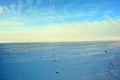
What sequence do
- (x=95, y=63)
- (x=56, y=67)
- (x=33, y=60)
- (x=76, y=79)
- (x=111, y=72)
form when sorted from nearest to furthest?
(x=76, y=79) < (x=111, y=72) < (x=56, y=67) < (x=95, y=63) < (x=33, y=60)

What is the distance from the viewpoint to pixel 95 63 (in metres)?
4.96

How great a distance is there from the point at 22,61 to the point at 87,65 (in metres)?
1.39

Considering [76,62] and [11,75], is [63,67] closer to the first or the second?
[76,62]

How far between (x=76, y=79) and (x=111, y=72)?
0.71 meters

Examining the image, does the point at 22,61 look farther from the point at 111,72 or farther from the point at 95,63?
the point at 111,72

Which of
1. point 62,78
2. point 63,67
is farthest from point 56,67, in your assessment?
point 62,78

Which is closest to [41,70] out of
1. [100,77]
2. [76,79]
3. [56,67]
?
[56,67]

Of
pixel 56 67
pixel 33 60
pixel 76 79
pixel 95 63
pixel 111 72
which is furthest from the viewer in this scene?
pixel 33 60

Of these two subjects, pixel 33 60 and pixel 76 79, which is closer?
pixel 76 79

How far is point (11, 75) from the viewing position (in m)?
4.23

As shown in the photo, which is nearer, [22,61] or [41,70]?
[41,70]

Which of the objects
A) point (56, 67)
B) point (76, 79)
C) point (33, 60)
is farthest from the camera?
point (33, 60)

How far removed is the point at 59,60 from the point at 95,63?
2.68 ft

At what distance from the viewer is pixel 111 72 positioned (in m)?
4.36
